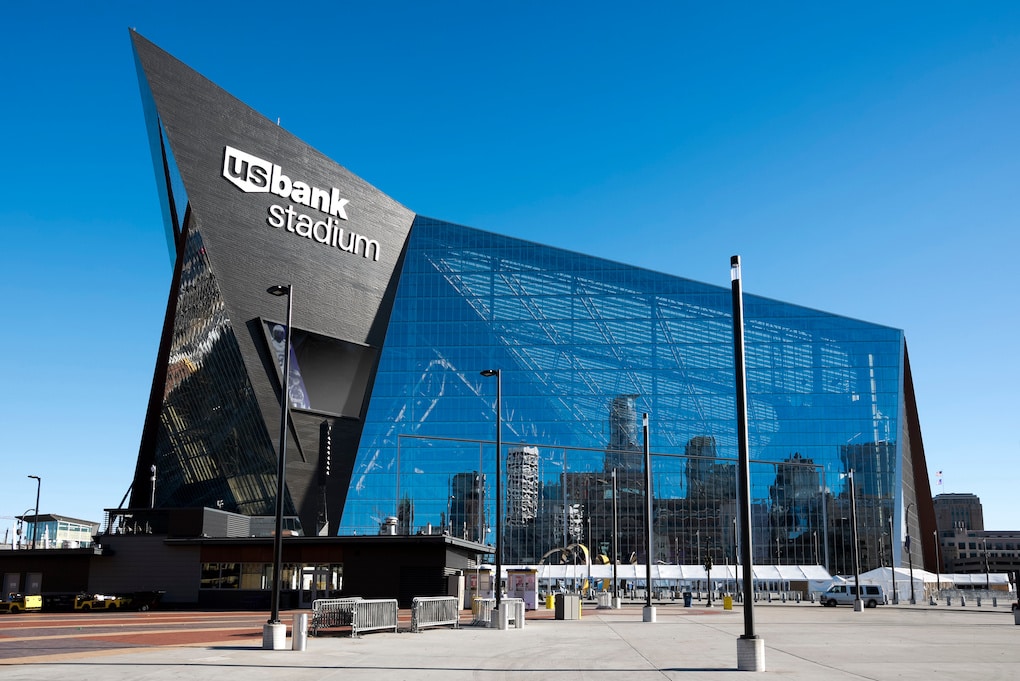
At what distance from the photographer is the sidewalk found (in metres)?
19.8

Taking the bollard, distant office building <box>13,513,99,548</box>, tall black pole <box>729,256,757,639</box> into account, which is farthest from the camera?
distant office building <box>13,513,99,548</box>

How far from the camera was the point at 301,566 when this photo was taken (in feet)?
167

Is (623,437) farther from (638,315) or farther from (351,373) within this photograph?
(351,373)

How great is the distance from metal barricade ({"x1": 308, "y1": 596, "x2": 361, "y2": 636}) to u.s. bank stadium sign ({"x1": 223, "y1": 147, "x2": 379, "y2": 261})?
4376 cm

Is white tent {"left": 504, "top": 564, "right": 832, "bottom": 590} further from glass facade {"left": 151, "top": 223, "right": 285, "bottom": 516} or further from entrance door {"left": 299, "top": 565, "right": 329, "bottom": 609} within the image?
entrance door {"left": 299, "top": 565, "right": 329, "bottom": 609}

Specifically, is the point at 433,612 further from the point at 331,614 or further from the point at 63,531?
the point at 63,531

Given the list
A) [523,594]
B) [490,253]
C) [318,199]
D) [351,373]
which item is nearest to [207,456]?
[351,373]

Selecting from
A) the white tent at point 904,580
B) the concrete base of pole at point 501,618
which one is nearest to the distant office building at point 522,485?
the white tent at point 904,580

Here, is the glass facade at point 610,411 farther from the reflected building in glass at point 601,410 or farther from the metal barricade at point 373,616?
the metal barricade at point 373,616

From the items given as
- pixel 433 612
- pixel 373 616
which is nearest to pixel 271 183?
pixel 433 612

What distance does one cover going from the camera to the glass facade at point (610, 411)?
319 ft

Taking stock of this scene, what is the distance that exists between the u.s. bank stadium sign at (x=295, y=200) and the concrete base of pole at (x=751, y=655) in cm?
5744

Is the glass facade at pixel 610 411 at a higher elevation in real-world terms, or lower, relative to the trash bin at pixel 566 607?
higher

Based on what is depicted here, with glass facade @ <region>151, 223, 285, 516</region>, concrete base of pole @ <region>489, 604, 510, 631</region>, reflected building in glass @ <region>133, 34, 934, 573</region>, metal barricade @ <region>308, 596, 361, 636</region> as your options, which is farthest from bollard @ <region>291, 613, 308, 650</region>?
reflected building in glass @ <region>133, 34, 934, 573</region>
